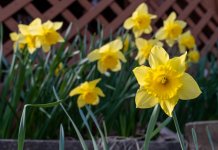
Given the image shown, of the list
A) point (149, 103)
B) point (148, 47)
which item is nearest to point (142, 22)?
point (148, 47)

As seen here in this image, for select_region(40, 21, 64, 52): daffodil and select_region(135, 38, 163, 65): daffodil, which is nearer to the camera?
select_region(40, 21, 64, 52): daffodil

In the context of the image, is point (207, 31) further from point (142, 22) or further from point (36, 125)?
point (36, 125)

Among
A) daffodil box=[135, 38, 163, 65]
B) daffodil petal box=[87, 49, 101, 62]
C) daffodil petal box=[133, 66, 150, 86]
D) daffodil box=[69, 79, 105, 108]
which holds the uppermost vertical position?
daffodil petal box=[133, 66, 150, 86]

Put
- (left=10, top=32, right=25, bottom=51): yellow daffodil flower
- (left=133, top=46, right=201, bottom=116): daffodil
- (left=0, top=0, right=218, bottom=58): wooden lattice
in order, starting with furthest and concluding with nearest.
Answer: (left=0, top=0, right=218, bottom=58): wooden lattice, (left=10, top=32, right=25, bottom=51): yellow daffodil flower, (left=133, top=46, right=201, bottom=116): daffodil

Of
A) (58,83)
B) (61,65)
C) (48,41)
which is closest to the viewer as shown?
(48,41)

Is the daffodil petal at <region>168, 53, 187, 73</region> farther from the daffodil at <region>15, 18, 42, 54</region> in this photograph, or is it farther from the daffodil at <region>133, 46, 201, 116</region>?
the daffodil at <region>15, 18, 42, 54</region>

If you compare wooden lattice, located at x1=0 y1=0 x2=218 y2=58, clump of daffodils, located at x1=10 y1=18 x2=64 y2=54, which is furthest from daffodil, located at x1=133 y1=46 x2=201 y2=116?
wooden lattice, located at x1=0 y1=0 x2=218 y2=58

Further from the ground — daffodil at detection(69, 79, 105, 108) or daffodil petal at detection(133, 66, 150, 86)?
daffodil petal at detection(133, 66, 150, 86)

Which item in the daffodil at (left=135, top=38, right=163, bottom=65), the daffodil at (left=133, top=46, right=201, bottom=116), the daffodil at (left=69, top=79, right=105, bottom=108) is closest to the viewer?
the daffodil at (left=133, top=46, right=201, bottom=116)
